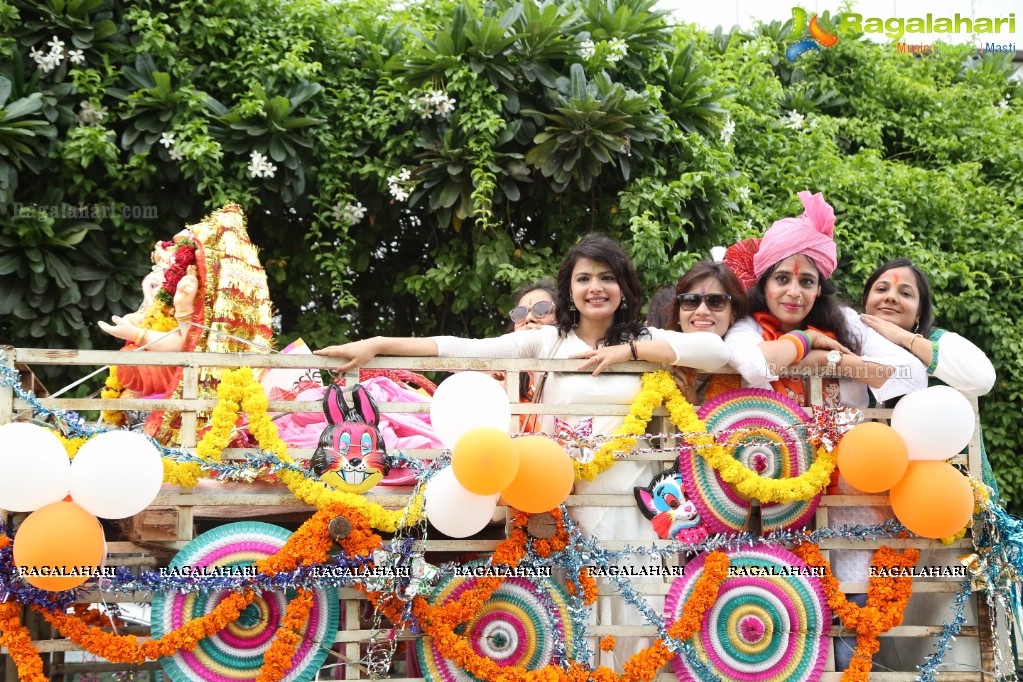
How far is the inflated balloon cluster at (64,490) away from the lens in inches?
138

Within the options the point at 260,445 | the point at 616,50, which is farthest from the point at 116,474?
the point at 616,50

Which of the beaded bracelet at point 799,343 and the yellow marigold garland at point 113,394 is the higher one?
the beaded bracelet at point 799,343

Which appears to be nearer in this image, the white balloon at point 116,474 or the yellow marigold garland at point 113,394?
the white balloon at point 116,474

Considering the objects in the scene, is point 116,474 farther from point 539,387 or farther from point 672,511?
point 672,511

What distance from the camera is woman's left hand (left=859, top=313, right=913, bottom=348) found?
4469 mm

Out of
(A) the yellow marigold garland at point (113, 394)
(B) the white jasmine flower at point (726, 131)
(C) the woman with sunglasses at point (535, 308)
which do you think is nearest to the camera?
(A) the yellow marigold garland at point (113, 394)

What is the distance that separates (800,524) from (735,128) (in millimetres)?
4138

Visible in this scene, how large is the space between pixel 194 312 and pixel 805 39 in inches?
255

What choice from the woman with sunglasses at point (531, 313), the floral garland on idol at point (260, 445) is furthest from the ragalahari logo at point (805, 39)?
the floral garland on idol at point (260, 445)

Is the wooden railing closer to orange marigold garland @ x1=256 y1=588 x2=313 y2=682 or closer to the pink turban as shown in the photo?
orange marigold garland @ x1=256 y1=588 x2=313 y2=682

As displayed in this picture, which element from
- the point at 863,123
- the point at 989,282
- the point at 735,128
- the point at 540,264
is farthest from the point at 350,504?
the point at 863,123

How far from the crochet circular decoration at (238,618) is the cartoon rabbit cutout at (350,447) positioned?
307 mm

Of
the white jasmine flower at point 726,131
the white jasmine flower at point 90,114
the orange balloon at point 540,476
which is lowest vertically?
the orange balloon at point 540,476

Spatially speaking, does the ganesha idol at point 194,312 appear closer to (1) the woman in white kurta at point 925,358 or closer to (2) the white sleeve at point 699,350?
(2) the white sleeve at point 699,350
